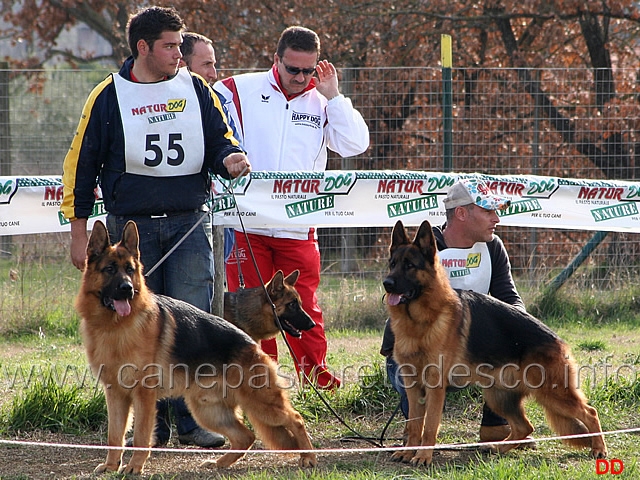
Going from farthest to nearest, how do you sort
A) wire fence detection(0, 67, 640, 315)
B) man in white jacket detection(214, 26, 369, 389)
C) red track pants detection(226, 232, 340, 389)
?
wire fence detection(0, 67, 640, 315)
red track pants detection(226, 232, 340, 389)
man in white jacket detection(214, 26, 369, 389)

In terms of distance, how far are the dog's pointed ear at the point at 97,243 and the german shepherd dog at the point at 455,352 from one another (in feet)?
4.89

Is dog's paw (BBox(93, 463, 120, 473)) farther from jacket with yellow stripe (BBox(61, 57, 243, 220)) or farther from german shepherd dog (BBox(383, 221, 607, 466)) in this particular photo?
german shepherd dog (BBox(383, 221, 607, 466))

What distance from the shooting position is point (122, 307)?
165 inches

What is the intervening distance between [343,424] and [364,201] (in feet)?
9.43

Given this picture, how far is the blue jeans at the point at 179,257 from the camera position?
15.9ft

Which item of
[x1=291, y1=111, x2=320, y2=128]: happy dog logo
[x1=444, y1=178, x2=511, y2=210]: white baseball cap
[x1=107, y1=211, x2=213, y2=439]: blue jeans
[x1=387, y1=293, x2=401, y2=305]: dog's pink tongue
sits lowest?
[x1=387, y1=293, x2=401, y2=305]: dog's pink tongue

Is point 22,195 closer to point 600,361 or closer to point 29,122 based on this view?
point 29,122

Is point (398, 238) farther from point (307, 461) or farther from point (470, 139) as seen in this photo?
point (470, 139)

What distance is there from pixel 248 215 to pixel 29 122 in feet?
17.1

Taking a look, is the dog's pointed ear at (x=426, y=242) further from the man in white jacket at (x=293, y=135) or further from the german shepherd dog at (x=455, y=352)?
the man in white jacket at (x=293, y=135)

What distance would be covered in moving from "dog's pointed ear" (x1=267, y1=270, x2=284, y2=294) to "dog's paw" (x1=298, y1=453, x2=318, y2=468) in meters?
1.62

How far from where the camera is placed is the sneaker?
5051mm

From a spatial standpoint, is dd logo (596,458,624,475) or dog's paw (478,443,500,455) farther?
dog's paw (478,443,500,455)

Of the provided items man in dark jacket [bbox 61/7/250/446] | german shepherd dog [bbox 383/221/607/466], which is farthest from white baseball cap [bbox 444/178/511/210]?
man in dark jacket [bbox 61/7/250/446]
